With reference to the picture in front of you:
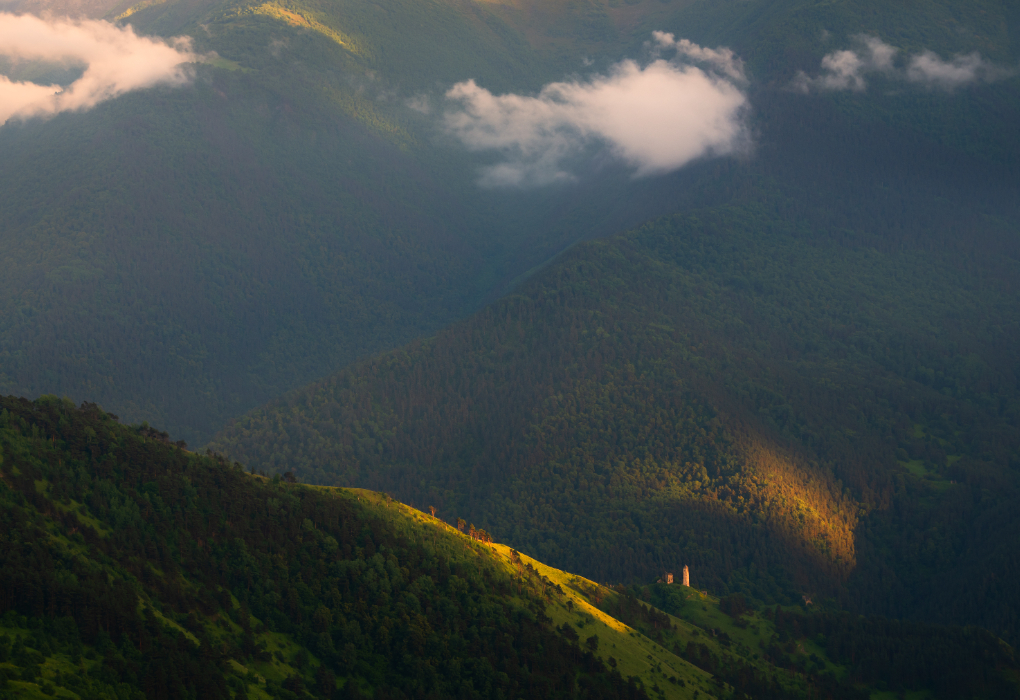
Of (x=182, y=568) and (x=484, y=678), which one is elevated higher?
(x=182, y=568)

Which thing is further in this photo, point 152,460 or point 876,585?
point 876,585

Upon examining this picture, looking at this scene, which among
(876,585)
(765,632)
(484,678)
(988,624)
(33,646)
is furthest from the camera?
(876,585)

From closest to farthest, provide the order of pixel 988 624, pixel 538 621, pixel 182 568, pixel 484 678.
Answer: pixel 182 568
pixel 484 678
pixel 538 621
pixel 988 624

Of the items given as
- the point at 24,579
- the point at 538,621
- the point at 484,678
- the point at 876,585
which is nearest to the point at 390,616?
the point at 484,678

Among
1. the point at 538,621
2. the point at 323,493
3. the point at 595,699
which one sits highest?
the point at 323,493

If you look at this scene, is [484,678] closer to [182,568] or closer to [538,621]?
[538,621]

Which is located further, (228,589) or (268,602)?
(268,602)

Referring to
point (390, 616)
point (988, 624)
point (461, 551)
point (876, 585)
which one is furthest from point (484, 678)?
A: point (876, 585)

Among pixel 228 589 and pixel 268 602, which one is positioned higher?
pixel 228 589
